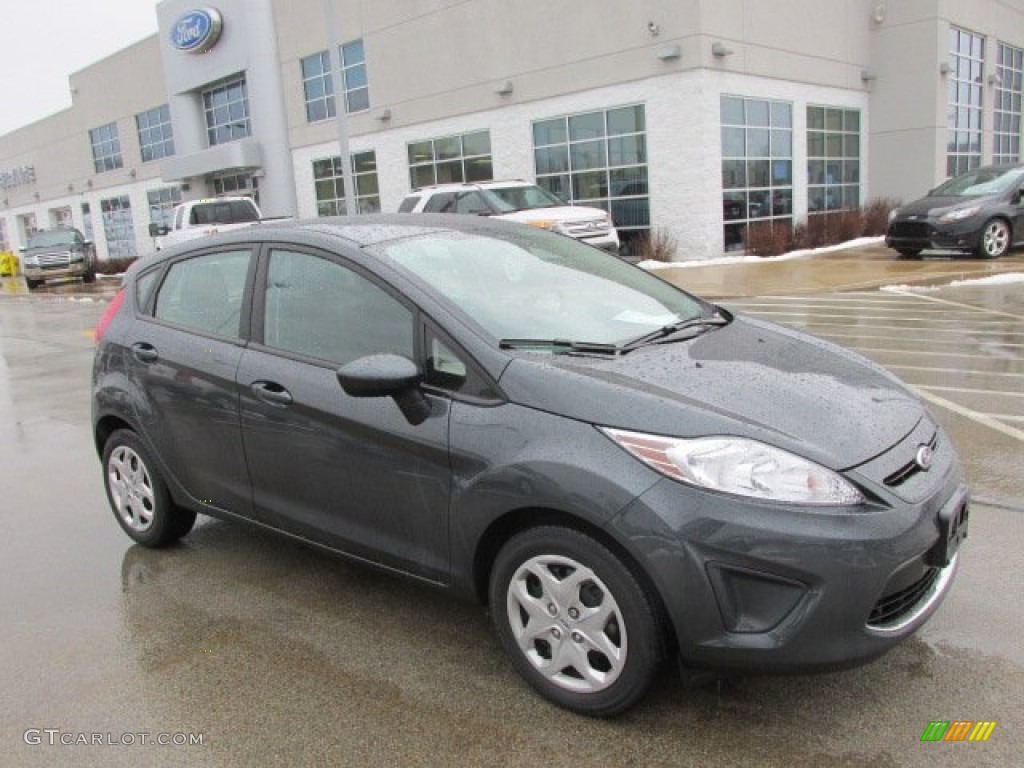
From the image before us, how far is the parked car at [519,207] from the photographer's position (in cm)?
1523

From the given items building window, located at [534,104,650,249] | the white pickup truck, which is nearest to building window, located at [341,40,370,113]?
the white pickup truck

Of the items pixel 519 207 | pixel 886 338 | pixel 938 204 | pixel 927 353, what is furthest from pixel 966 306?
pixel 519 207

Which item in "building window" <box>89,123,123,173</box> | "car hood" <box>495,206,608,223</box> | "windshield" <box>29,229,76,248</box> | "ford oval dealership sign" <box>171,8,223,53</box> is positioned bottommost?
"car hood" <box>495,206,608,223</box>

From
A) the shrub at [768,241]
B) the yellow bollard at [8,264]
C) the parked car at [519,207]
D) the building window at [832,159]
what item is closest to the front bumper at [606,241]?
the parked car at [519,207]

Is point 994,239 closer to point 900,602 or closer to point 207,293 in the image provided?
point 900,602

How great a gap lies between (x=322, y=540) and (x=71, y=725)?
42.8 inches

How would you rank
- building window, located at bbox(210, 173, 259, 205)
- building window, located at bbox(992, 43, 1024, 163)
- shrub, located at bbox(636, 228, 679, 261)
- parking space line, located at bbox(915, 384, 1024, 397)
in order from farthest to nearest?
building window, located at bbox(210, 173, 259, 205)
building window, located at bbox(992, 43, 1024, 163)
shrub, located at bbox(636, 228, 679, 261)
parking space line, located at bbox(915, 384, 1024, 397)

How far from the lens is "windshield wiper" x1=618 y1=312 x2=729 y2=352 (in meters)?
3.40

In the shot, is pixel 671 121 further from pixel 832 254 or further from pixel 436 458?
pixel 436 458

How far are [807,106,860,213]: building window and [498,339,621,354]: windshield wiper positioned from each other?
21.0 m

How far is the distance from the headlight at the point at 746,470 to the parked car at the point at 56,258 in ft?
102

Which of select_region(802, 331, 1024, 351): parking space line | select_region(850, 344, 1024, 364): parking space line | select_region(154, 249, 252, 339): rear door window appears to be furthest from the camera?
select_region(802, 331, 1024, 351): parking space line

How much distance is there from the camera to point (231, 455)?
390 centimetres

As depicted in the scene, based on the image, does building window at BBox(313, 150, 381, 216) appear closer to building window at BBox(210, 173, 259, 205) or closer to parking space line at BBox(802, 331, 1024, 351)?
building window at BBox(210, 173, 259, 205)
